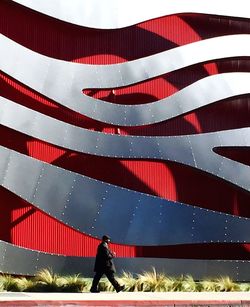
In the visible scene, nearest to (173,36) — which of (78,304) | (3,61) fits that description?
(3,61)

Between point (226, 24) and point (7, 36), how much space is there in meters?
9.38

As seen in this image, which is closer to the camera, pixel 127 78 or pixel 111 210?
pixel 111 210

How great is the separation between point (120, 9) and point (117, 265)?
9.46 meters

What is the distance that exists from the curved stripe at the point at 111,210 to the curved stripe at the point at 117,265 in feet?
2.84

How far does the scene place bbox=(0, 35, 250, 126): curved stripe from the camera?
2133cm

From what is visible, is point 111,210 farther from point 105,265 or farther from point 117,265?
point 105,265

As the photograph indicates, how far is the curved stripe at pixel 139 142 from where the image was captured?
20578mm

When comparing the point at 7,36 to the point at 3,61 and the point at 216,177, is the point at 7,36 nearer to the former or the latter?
the point at 3,61

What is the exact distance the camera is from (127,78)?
2311 cm

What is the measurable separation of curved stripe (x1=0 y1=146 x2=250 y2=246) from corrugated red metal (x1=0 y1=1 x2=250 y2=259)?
686mm

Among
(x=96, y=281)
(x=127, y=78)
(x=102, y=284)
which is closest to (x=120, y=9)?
(x=127, y=78)

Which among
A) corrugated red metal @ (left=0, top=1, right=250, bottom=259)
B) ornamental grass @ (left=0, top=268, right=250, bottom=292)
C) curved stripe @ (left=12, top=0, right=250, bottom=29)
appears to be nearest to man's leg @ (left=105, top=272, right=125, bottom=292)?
ornamental grass @ (left=0, top=268, right=250, bottom=292)

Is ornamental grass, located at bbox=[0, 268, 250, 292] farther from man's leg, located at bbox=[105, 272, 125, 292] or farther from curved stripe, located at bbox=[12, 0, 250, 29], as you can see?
curved stripe, located at bbox=[12, 0, 250, 29]

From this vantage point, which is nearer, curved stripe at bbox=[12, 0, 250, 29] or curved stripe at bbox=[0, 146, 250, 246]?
curved stripe at bbox=[0, 146, 250, 246]
